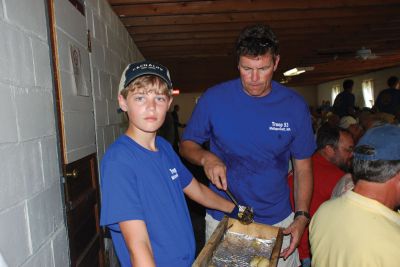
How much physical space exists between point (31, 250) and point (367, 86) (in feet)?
54.2

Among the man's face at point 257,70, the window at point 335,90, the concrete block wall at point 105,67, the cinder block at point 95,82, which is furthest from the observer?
the window at point 335,90

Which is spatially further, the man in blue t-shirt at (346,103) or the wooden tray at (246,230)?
the man in blue t-shirt at (346,103)

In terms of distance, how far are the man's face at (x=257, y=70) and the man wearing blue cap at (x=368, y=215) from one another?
618 millimetres

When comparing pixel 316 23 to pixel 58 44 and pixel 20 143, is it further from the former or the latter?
pixel 20 143

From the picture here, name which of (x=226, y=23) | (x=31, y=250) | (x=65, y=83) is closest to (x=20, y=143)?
(x=31, y=250)

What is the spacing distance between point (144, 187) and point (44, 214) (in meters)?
0.54

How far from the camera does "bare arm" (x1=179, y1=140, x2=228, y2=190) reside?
1.80m

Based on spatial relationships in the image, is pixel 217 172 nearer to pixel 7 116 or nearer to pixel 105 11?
pixel 7 116

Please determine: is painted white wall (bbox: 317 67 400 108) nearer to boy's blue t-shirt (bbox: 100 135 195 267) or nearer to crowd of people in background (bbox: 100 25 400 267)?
crowd of people in background (bbox: 100 25 400 267)

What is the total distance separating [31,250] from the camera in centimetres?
145

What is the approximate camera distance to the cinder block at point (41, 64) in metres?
1.60

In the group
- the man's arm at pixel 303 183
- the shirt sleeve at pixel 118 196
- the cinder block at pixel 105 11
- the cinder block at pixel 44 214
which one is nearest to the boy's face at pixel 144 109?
the shirt sleeve at pixel 118 196

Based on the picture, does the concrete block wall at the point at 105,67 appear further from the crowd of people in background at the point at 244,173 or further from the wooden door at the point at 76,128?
the crowd of people in background at the point at 244,173

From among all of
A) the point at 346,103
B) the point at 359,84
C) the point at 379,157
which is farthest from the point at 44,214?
the point at 359,84
